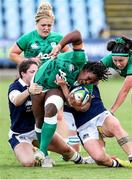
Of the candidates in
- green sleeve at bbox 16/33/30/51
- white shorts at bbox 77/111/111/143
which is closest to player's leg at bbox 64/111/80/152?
white shorts at bbox 77/111/111/143

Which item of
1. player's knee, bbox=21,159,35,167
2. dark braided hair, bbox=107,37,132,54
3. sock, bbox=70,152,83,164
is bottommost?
sock, bbox=70,152,83,164

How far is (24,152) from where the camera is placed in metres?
8.00

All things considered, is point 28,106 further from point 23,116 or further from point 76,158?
point 76,158

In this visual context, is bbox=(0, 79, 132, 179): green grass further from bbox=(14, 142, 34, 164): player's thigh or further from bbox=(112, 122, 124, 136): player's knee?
bbox=(112, 122, 124, 136): player's knee

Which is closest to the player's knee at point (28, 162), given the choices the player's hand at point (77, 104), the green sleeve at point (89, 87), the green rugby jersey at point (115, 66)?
the player's hand at point (77, 104)

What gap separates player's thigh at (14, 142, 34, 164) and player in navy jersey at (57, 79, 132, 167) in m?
0.56

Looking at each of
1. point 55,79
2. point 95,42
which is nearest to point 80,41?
point 55,79

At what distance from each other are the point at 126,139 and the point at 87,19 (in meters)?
22.5

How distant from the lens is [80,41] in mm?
7602

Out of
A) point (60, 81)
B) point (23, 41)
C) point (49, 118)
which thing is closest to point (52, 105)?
point (49, 118)

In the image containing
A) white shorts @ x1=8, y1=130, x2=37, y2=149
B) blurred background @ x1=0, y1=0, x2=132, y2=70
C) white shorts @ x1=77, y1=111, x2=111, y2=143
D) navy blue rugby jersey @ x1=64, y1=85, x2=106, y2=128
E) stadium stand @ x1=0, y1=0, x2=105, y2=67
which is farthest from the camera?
stadium stand @ x1=0, y1=0, x2=105, y2=67

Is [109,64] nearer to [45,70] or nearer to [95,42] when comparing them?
[45,70]

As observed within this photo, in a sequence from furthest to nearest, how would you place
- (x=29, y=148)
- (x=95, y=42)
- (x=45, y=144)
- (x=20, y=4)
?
1. (x=20, y=4)
2. (x=95, y=42)
3. (x=29, y=148)
4. (x=45, y=144)

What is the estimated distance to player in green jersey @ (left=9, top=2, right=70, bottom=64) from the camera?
9.20 meters
